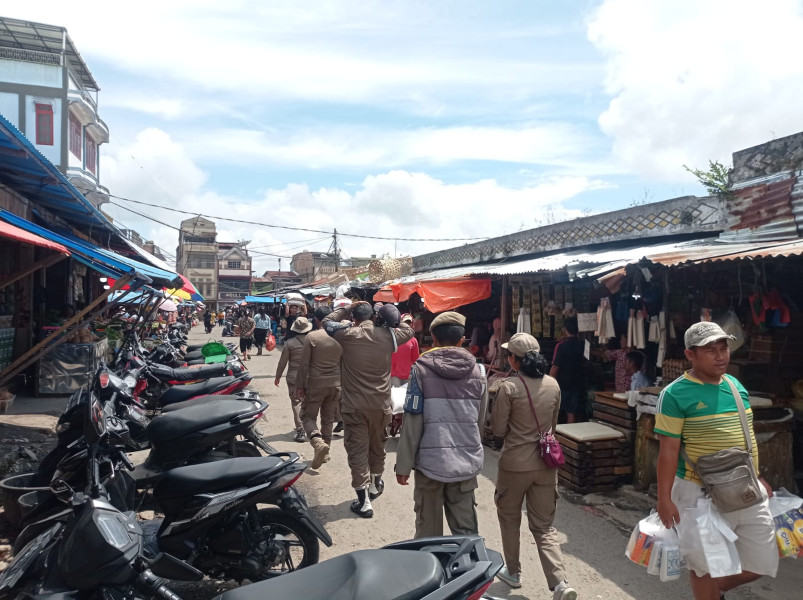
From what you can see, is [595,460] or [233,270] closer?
[595,460]

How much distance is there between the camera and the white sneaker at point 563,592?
3273 mm

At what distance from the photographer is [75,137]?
87.9 ft

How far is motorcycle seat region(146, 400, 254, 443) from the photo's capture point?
12.8 ft

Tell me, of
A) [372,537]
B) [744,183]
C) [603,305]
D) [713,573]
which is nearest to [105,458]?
[372,537]

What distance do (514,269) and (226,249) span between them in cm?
6961

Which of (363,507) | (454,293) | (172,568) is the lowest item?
(363,507)

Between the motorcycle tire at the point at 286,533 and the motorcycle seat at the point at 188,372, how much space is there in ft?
14.8

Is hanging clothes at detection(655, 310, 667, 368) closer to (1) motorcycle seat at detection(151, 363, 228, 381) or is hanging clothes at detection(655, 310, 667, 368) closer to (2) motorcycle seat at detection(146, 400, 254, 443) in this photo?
(2) motorcycle seat at detection(146, 400, 254, 443)

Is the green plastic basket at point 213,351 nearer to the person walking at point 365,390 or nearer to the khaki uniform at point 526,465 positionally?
the person walking at point 365,390

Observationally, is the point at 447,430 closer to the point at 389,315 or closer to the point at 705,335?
the point at 705,335

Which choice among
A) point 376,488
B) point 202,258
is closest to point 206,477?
point 376,488

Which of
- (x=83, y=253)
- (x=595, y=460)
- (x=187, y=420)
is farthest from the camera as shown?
(x=83, y=253)

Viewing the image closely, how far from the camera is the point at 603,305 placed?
707cm

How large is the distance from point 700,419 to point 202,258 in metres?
70.5
